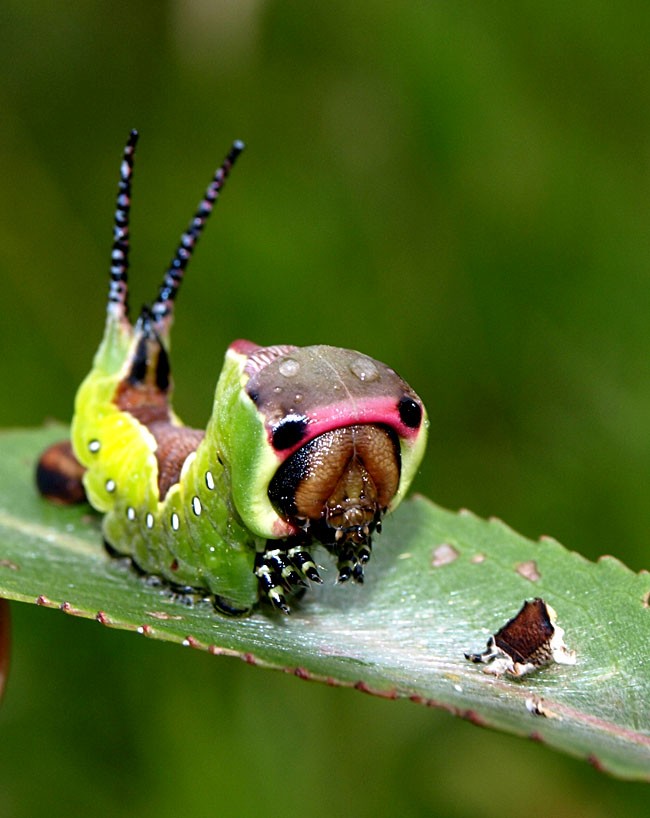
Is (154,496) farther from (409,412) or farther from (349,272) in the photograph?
(349,272)

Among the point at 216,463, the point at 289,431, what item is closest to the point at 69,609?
the point at 216,463

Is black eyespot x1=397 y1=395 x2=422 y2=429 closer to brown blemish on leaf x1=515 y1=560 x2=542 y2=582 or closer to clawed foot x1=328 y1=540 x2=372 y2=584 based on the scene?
clawed foot x1=328 y1=540 x2=372 y2=584

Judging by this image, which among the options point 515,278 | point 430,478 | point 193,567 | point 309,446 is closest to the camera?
point 309,446

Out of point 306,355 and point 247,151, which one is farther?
point 247,151

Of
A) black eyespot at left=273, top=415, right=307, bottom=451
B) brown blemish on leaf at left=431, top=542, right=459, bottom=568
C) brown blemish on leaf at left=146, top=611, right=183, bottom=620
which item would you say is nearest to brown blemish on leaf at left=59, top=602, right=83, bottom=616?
brown blemish on leaf at left=146, top=611, right=183, bottom=620

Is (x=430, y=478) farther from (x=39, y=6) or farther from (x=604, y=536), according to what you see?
(x=39, y=6)

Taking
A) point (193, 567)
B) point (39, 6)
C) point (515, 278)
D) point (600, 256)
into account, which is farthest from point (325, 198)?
point (193, 567)
